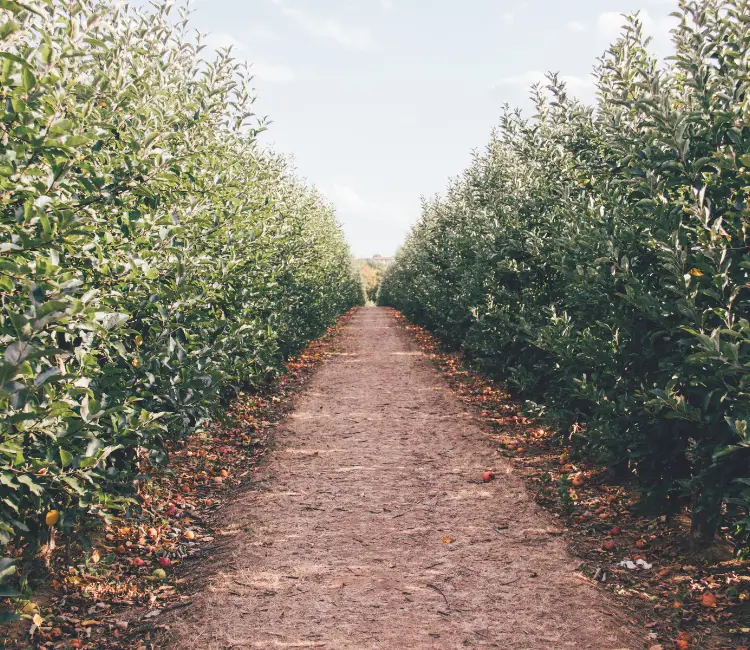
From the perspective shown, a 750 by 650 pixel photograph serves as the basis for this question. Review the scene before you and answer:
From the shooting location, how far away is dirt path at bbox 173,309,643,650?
166 inches

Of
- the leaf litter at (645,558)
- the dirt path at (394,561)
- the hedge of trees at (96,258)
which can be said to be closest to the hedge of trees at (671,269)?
the leaf litter at (645,558)

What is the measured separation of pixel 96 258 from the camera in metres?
4.30

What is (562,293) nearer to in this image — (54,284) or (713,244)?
(713,244)

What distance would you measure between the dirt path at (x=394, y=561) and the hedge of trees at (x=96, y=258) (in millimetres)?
1204

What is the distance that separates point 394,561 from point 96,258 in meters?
3.29

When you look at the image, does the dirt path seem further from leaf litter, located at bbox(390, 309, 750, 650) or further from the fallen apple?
the fallen apple

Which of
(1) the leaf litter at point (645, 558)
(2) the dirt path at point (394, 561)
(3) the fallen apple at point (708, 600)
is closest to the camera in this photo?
(2) the dirt path at point (394, 561)

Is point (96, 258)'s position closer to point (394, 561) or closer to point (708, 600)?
point (394, 561)

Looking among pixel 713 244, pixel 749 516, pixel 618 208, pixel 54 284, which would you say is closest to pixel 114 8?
pixel 54 284

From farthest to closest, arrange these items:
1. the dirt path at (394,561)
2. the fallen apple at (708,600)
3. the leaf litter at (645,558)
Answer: the fallen apple at (708,600), the leaf litter at (645,558), the dirt path at (394,561)

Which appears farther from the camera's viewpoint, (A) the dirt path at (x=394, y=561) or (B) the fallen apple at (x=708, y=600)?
(B) the fallen apple at (x=708, y=600)

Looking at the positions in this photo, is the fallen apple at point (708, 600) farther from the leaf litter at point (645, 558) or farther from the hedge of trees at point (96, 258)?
the hedge of trees at point (96, 258)

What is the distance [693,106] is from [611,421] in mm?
2686

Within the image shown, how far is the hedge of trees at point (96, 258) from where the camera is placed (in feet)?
10.2
